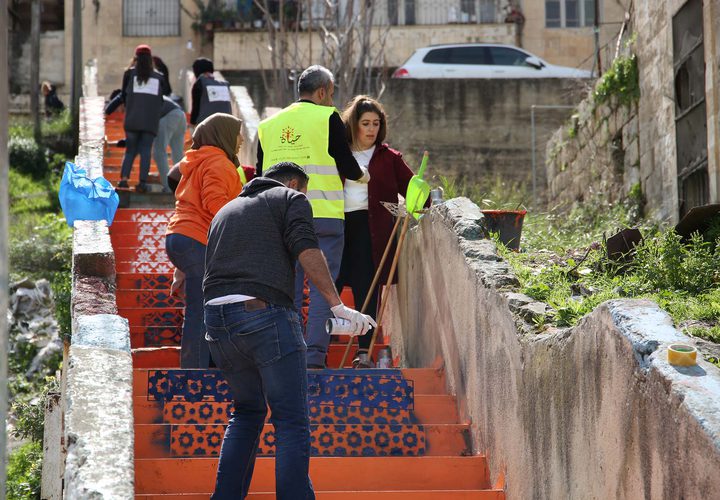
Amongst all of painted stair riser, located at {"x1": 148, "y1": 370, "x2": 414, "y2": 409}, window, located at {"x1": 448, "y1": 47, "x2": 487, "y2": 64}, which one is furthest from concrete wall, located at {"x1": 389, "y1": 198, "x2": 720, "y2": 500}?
window, located at {"x1": 448, "y1": 47, "x2": 487, "y2": 64}

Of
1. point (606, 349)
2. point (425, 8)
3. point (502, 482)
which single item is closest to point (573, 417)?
point (606, 349)

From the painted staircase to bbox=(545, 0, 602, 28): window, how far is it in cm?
2083

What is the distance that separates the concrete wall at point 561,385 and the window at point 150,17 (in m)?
20.6

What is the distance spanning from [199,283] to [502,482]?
2.43 metres

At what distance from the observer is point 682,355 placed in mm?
4414

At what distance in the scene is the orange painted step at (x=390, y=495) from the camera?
6.09m

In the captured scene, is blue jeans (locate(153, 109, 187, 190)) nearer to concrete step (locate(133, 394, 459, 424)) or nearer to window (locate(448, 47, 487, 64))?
concrete step (locate(133, 394, 459, 424))

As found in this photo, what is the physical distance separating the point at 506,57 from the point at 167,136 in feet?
35.3

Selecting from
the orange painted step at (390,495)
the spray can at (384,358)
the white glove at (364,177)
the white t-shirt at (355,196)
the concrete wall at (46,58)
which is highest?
the concrete wall at (46,58)

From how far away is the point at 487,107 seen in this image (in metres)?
20.7

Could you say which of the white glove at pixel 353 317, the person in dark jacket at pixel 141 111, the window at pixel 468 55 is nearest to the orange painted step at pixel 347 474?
the white glove at pixel 353 317

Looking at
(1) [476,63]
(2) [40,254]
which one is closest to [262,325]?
(2) [40,254]

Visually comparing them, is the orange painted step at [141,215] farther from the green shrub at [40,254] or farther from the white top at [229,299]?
the white top at [229,299]

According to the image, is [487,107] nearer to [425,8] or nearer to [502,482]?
[425,8]
